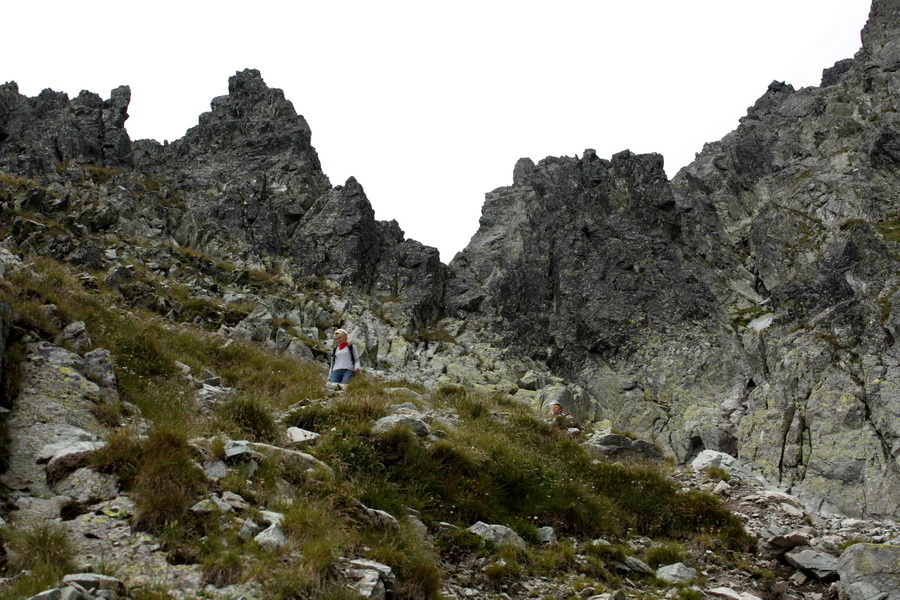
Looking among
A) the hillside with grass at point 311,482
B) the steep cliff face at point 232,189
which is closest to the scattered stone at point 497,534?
the hillside with grass at point 311,482

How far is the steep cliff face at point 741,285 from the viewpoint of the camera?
4641 cm

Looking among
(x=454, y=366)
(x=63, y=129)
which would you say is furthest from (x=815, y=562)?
(x=63, y=129)

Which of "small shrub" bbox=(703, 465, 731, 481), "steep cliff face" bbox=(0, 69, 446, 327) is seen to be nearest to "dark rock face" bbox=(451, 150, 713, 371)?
"steep cliff face" bbox=(0, 69, 446, 327)

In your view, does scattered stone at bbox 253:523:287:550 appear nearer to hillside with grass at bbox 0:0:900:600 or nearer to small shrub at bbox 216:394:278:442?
hillside with grass at bbox 0:0:900:600

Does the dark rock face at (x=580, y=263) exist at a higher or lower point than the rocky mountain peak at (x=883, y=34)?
lower

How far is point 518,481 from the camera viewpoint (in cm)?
1173

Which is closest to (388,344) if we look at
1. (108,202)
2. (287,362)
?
(108,202)

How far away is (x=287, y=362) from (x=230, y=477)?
10.3m

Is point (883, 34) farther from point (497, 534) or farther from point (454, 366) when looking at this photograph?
point (497, 534)

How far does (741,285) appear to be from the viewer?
2923 inches

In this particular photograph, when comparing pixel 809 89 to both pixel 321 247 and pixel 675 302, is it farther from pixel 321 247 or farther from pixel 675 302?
pixel 321 247

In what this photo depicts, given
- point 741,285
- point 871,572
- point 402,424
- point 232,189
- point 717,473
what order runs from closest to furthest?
point 871,572 → point 402,424 → point 717,473 → point 232,189 → point 741,285

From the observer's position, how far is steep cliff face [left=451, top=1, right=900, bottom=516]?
4641 cm

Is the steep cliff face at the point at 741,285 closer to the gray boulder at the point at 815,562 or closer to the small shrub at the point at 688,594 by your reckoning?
the gray boulder at the point at 815,562
